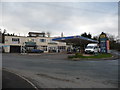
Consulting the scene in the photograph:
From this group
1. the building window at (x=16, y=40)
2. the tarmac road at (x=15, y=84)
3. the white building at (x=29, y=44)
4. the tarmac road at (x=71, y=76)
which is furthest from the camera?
the building window at (x=16, y=40)

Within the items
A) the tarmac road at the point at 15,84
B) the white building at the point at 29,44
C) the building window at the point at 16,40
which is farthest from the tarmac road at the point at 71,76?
the building window at the point at 16,40

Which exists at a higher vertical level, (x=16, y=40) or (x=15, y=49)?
(x=16, y=40)

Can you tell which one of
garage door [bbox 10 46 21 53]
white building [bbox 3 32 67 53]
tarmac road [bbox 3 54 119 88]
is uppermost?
white building [bbox 3 32 67 53]

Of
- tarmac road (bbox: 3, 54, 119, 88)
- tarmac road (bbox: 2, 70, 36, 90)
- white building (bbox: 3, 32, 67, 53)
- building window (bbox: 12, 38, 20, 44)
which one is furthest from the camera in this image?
building window (bbox: 12, 38, 20, 44)

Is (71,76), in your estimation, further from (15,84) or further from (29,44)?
(29,44)

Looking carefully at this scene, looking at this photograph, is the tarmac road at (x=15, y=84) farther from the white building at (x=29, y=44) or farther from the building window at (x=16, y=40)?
the building window at (x=16, y=40)

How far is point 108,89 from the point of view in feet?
21.5

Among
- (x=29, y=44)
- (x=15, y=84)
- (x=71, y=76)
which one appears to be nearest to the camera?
(x=15, y=84)

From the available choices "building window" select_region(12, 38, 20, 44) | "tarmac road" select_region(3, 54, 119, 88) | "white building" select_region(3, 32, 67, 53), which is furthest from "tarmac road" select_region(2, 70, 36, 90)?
"building window" select_region(12, 38, 20, 44)

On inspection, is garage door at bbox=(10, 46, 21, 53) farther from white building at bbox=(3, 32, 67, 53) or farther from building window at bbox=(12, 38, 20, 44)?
building window at bbox=(12, 38, 20, 44)

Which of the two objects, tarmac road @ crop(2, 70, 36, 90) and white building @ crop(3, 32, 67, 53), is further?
white building @ crop(3, 32, 67, 53)

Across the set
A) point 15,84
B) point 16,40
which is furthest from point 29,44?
point 15,84

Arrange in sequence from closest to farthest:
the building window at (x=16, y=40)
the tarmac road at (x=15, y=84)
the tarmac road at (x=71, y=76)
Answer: the tarmac road at (x=15, y=84) < the tarmac road at (x=71, y=76) < the building window at (x=16, y=40)

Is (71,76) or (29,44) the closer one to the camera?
(71,76)
